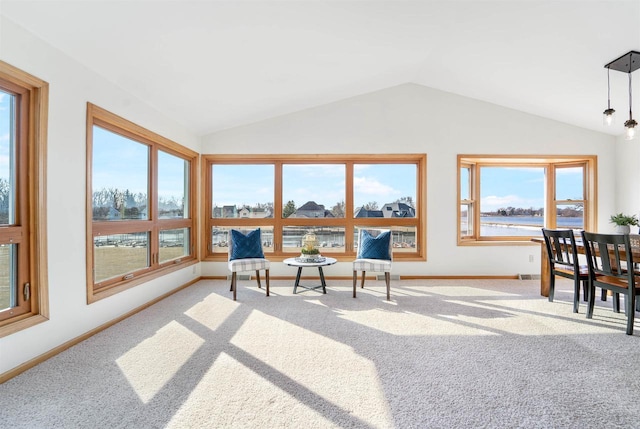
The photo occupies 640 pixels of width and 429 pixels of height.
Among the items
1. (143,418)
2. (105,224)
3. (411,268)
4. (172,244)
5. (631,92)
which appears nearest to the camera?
(143,418)

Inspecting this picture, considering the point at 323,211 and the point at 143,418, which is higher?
the point at 323,211

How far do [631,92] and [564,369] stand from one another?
141 inches

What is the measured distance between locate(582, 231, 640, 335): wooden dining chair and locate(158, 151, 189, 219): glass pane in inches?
193

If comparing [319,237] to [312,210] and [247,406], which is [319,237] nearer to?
[312,210]

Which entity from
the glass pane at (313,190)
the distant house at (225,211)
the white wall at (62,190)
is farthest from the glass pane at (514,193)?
the white wall at (62,190)

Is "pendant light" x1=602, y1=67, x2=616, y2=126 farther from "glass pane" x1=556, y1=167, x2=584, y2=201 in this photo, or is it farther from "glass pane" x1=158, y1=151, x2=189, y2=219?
"glass pane" x1=158, y1=151, x2=189, y2=219

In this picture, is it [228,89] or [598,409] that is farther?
[228,89]

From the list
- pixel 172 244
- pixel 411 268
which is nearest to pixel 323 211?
pixel 411 268

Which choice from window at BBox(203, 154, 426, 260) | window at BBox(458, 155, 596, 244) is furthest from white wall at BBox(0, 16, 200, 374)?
window at BBox(458, 155, 596, 244)

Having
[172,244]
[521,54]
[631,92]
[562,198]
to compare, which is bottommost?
[172,244]

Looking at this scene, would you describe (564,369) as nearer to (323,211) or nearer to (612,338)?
(612,338)

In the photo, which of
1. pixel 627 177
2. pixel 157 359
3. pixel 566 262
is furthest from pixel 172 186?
pixel 627 177

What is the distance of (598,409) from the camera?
5.89 feet

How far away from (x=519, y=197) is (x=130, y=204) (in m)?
5.97
